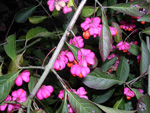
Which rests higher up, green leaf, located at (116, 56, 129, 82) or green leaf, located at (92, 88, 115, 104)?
green leaf, located at (116, 56, 129, 82)

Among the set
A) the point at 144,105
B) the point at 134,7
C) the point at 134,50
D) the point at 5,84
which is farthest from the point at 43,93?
the point at 134,50

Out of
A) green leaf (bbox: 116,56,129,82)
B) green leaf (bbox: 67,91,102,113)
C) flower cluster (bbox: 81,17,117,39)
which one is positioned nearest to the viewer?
green leaf (bbox: 67,91,102,113)

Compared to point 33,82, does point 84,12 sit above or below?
above

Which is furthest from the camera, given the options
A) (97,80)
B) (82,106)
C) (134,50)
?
(134,50)

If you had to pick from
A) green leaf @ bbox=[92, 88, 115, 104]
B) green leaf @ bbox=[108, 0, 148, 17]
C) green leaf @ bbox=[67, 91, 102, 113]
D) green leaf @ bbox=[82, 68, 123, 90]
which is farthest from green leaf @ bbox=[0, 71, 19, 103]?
green leaf @ bbox=[92, 88, 115, 104]

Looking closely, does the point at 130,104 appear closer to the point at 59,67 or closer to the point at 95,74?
the point at 95,74

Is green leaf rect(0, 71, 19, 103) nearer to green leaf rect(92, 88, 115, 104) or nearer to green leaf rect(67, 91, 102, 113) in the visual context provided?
green leaf rect(67, 91, 102, 113)

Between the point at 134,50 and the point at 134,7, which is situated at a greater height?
the point at 134,7

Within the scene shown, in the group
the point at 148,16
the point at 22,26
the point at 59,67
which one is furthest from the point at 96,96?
the point at 22,26

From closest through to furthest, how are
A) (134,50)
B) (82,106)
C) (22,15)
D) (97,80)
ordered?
(82,106) < (97,80) < (134,50) < (22,15)

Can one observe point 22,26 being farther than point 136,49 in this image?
Yes

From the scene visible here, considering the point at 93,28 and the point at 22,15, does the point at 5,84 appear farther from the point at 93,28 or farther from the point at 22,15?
the point at 22,15
